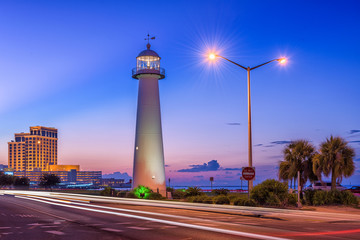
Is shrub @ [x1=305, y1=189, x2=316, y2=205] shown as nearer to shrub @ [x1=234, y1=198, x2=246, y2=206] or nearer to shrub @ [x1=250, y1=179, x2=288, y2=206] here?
shrub @ [x1=250, y1=179, x2=288, y2=206]

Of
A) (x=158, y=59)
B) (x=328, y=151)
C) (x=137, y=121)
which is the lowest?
(x=328, y=151)

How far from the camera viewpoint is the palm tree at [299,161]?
3734cm

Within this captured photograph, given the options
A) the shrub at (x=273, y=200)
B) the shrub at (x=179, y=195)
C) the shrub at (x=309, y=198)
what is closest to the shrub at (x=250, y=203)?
the shrub at (x=273, y=200)

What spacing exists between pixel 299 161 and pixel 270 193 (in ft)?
49.5

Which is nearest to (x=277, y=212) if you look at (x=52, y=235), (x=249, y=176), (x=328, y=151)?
(x=249, y=176)

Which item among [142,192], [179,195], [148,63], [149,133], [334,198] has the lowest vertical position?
[179,195]

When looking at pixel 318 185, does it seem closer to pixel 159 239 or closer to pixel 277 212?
pixel 277 212

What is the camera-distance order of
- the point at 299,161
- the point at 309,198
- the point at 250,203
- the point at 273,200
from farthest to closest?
the point at 299,161 < the point at 309,198 < the point at 273,200 < the point at 250,203

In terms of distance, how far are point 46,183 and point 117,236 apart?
9632cm

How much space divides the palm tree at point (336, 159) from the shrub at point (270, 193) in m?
8.33

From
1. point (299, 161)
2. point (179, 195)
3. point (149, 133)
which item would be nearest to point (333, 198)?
point (299, 161)

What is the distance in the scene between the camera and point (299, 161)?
38031mm

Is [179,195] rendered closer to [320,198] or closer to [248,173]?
[320,198]

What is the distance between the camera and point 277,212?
1894cm
